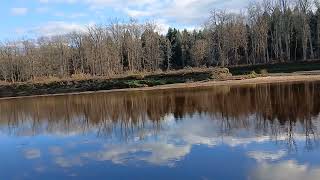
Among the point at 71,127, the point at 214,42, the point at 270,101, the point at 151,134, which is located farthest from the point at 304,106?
the point at 214,42

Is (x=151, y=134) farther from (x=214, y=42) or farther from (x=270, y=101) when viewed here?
(x=214, y=42)

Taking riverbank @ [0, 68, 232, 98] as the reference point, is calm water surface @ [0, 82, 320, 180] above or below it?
below

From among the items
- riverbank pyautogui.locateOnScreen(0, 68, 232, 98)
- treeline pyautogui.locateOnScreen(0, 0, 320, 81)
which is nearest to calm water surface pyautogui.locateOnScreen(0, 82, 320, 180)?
riverbank pyautogui.locateOnScreen(0, 68, 232, 98)

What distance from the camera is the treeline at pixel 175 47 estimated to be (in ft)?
297

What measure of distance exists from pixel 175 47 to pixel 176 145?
94.5 metres

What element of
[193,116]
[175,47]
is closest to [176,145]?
[193,116]

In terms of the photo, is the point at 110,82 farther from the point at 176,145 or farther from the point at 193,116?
the point at 176,145

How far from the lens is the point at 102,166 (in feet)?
46.9

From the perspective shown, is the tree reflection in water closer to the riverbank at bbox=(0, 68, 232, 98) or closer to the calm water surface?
the calm water surface

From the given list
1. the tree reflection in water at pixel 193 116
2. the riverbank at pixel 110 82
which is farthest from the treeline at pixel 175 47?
the tree reflection in water at pixel 193 116

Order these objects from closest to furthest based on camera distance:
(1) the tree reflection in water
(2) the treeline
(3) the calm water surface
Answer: (3) the calm water surface
(1) the tree reflection in water
(2) the treeline

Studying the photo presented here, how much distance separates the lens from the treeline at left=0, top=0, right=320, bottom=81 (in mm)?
A: 90562

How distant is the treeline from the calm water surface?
5856cm

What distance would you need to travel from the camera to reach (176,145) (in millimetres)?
16844
